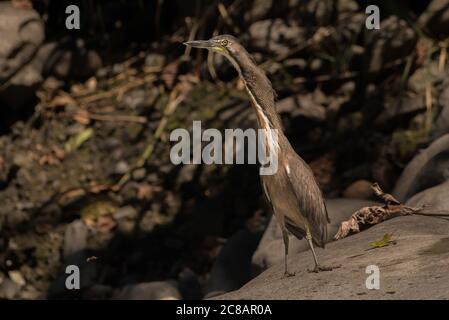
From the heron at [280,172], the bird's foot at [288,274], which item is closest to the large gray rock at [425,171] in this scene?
the heron at [280,172]

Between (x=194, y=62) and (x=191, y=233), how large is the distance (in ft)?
6.51

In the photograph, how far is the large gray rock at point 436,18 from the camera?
8008 millimetres

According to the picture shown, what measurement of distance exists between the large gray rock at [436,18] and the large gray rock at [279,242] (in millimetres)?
2439

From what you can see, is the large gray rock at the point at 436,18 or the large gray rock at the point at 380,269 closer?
the large gray rock at the point at 380,269

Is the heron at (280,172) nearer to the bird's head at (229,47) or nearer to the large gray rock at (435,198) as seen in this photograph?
the bird's head at (229,47)

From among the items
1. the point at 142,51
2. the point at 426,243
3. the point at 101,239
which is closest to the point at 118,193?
the point at 101,239

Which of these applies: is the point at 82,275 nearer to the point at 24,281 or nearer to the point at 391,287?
the point at 24,281

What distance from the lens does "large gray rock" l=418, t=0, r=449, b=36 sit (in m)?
8.01

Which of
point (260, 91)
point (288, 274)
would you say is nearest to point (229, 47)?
point (260, 91)

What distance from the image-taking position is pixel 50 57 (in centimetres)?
904

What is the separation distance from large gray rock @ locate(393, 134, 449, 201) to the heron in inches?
54.3

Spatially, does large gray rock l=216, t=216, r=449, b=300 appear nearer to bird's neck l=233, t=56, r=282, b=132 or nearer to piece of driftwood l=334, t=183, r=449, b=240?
piece of driftwood l=334, t=183, r=449, b=240

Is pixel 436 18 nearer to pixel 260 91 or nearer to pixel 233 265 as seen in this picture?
pixel 233 265

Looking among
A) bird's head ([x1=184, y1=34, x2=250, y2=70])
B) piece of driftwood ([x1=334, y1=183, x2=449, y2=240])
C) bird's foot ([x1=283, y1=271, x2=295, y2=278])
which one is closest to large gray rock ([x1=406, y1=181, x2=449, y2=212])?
piece of driftwood ([x1=334, y1=183, x2=449, y2=240])
